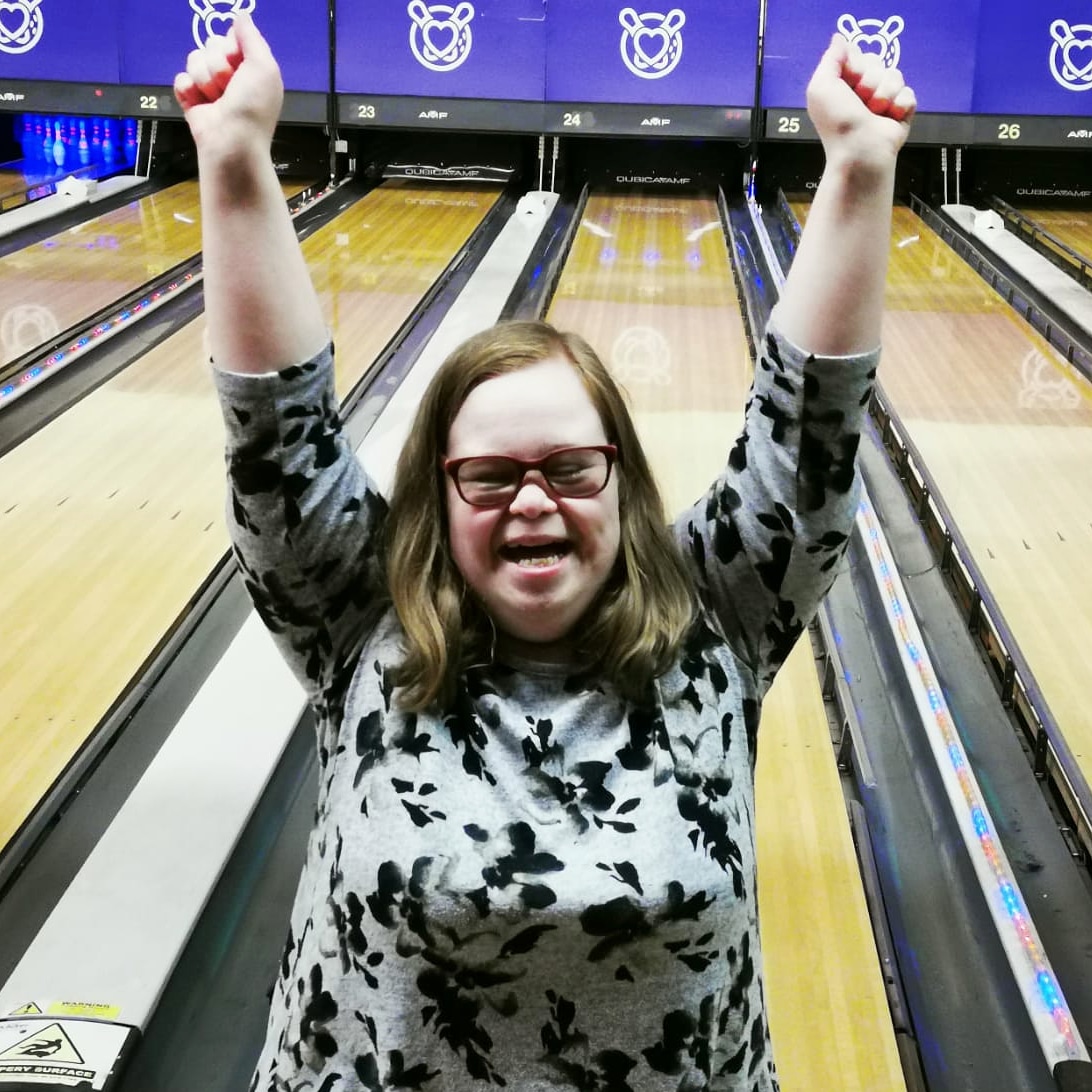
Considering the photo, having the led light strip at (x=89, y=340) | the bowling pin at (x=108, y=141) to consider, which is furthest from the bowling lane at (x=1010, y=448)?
the bowling pin at (x=108, y=141)

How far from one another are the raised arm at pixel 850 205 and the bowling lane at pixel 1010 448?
58.7 inches

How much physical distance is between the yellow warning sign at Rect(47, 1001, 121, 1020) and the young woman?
30.3 inches

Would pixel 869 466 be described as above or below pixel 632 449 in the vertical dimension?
below

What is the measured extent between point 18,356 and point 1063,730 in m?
2.97

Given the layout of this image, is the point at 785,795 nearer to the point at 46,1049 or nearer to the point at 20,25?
the point at 46,1049

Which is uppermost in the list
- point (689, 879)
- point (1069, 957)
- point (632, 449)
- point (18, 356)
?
point (632, 449)

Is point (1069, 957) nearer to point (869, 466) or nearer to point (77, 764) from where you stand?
point (77, 764)

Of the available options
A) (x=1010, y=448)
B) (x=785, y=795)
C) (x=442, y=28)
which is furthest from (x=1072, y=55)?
(x=785, y=795)

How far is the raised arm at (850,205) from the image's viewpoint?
917mm

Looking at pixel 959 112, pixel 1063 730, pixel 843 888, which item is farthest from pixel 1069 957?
pixel 959 112

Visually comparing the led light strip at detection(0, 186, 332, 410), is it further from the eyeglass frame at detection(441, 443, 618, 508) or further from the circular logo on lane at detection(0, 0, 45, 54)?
the eyeglass frame at detection(441, 443, 618, 508)

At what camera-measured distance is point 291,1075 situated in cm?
94

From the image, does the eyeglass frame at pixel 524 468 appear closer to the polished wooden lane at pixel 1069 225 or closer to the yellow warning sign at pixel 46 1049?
the yellow warning sign at pixel 46 1049

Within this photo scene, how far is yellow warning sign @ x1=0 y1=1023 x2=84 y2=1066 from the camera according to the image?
5.18 feet
